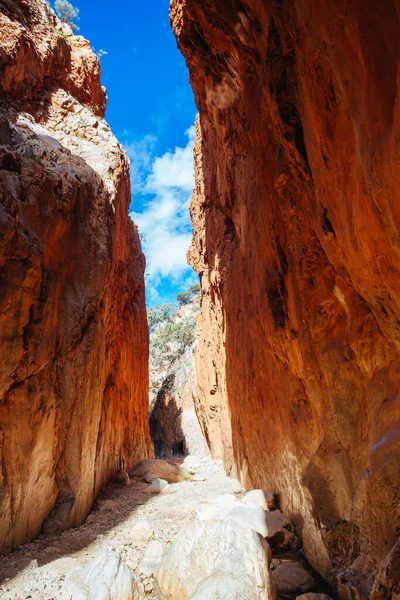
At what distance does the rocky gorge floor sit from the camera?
4309mm

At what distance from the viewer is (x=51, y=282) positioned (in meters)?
7.95

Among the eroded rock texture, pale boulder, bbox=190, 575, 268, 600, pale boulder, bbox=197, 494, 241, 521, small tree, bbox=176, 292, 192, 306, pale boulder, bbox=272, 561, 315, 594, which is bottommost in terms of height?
pale boulder, bbox=272, 561, 315, 594

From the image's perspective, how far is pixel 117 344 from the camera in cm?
1425

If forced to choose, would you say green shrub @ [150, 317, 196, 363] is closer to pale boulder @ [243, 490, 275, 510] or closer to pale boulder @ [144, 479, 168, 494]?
pale boulder @ [144, 479, 168, 494]

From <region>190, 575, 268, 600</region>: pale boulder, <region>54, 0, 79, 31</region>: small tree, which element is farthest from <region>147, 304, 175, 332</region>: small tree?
<region>190, 575, 268, 600</region>: pale boulder

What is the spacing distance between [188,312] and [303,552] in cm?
3222

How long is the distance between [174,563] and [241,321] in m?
6.51

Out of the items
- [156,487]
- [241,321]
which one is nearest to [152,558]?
[156,487]

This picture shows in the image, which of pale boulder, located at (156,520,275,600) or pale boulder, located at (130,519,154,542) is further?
pale boulder, located at (130,519,154,542)

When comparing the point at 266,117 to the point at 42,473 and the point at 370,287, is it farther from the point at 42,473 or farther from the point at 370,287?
the point at 42,473

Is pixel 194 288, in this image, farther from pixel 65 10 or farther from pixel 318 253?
pixel 318 253

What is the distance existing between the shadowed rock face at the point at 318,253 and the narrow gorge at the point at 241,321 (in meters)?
0.03

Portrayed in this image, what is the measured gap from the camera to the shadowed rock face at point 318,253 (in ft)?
10.8

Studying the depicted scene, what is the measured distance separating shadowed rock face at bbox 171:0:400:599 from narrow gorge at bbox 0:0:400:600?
0.09ft
